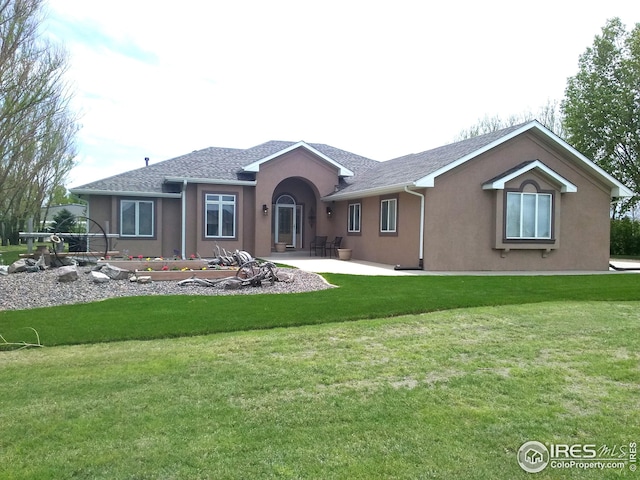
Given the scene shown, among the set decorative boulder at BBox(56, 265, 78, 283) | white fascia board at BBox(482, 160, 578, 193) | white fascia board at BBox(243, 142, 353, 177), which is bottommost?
decorative boulder at BBox(56, 265, 78, 283)

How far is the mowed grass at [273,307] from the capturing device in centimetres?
705

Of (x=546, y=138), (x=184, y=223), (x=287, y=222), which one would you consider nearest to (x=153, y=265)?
(x=184, y=223)

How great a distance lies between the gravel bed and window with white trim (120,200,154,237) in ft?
23.5

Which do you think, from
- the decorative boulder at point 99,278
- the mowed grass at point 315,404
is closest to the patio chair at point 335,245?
the decorative boulder at point 99,278

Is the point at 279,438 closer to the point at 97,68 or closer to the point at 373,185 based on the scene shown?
the point at 97,68

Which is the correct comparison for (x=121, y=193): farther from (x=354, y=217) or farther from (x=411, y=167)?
(x=411, y=167)

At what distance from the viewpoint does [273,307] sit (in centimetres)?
877

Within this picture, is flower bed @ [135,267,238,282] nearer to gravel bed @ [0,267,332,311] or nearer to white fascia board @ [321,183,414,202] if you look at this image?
gravel bed @ [0,267,332,311]

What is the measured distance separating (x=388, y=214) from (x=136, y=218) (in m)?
9.31

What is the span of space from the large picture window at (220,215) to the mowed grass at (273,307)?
8.22m

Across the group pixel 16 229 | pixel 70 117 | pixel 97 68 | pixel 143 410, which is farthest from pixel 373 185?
pixel 16 229

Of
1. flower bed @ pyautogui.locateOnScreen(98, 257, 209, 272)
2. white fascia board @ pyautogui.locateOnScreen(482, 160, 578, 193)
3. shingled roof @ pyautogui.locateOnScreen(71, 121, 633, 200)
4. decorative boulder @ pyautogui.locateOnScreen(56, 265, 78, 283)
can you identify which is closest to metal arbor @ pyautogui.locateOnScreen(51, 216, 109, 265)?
flower bed @ pyautogui.locateOnScreen(98, 257, 209, 272)

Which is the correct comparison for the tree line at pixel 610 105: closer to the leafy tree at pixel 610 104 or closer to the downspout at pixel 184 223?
the leafy tree at pixel 610 104

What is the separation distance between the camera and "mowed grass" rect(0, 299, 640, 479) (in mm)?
3299
